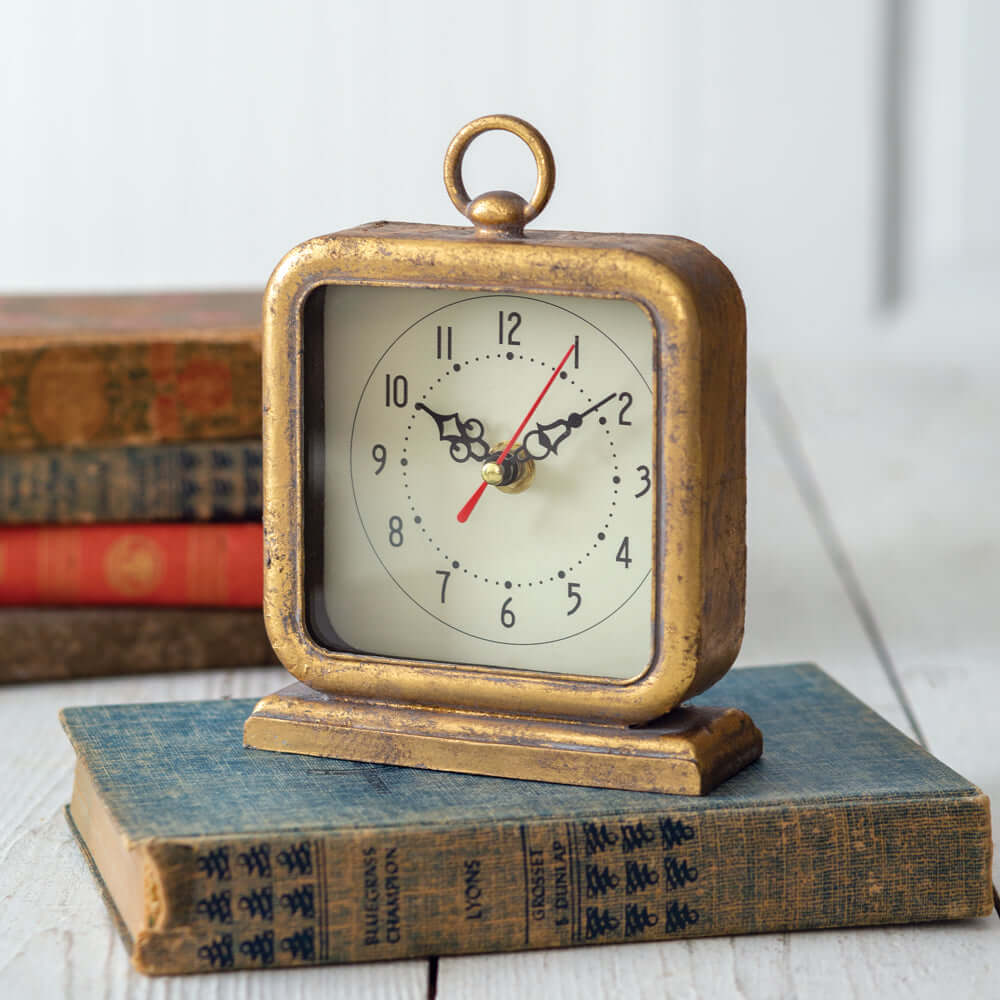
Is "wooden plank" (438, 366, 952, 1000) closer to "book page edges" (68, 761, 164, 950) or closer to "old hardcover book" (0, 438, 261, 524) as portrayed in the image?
"book page edges" (68, 761, 164, 950)

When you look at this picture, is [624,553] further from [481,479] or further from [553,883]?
[553,883]

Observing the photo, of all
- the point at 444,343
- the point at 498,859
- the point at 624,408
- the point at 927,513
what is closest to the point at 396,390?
the point at 444,343

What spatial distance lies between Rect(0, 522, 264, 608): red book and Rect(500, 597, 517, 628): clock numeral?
532 millimetres

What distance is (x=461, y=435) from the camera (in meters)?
1.06

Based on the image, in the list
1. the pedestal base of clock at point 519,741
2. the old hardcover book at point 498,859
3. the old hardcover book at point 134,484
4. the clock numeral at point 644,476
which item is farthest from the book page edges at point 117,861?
the old hardcover book at point 134,484

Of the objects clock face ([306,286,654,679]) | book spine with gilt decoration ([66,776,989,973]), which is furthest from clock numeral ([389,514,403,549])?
book spine with gilt decoration ([66,776,989,973])

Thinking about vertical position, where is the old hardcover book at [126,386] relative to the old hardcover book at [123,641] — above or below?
above

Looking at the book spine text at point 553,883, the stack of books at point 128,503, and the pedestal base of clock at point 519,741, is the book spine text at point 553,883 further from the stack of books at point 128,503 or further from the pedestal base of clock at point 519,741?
the stack of books at point 128,503

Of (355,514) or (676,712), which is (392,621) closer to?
(355,514)

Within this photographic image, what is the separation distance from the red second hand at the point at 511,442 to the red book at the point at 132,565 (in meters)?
0.52

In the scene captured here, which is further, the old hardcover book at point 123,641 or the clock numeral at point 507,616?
the old hardcover book at point 123,641

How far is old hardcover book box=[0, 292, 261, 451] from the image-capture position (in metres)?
1.54

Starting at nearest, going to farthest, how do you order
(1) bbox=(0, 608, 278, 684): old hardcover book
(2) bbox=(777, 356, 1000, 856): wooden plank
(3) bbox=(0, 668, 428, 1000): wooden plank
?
(3) bbox=(0, 668, 428, 1000): wooden plank, (2) bbox=(777, 356, 1000, 856): wooden plank, (1) bbox=(0, 608, 278, 684): old hardcover book

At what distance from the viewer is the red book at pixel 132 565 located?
1538 millimetres
